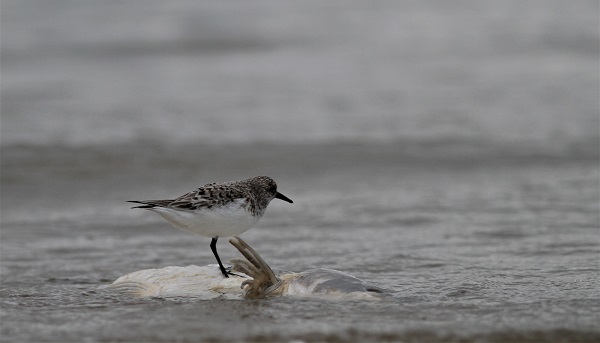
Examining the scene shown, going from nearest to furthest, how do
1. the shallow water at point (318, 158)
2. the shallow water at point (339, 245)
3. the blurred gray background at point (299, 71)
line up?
the shallow water at point (339, 245) < the shallow water at point (318, 158) < the blurred gray background at point (299, 71)

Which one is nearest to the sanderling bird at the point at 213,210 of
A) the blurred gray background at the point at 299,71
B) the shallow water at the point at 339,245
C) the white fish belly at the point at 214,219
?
the white fish belly at the point at 214,219

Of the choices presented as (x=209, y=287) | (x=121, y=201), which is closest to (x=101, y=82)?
(x=121, y=201)

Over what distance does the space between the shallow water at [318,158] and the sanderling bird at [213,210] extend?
538 millimetres

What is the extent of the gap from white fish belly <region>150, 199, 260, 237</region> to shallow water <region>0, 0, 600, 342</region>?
0.52m

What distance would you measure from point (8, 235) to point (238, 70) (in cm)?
863

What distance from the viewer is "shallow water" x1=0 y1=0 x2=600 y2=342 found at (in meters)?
5.59

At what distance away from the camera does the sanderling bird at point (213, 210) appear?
5.97 m

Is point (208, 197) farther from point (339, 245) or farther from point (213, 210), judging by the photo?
point (339, 245)

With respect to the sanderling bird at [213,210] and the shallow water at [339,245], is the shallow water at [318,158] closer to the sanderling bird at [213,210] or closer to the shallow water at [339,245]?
the shallow water at [339,245]

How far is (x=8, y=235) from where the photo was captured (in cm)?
844

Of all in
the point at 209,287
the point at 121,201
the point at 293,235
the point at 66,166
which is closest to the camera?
the point at 209,287

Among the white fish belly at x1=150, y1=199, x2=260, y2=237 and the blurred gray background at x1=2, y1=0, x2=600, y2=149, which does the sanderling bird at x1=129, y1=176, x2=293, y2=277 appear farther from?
the blurred gray background at x1=2, y1=0, x2=600, y2=149

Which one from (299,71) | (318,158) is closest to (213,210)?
(318,158)

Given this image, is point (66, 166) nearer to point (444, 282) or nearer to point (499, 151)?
point (499, 151)
